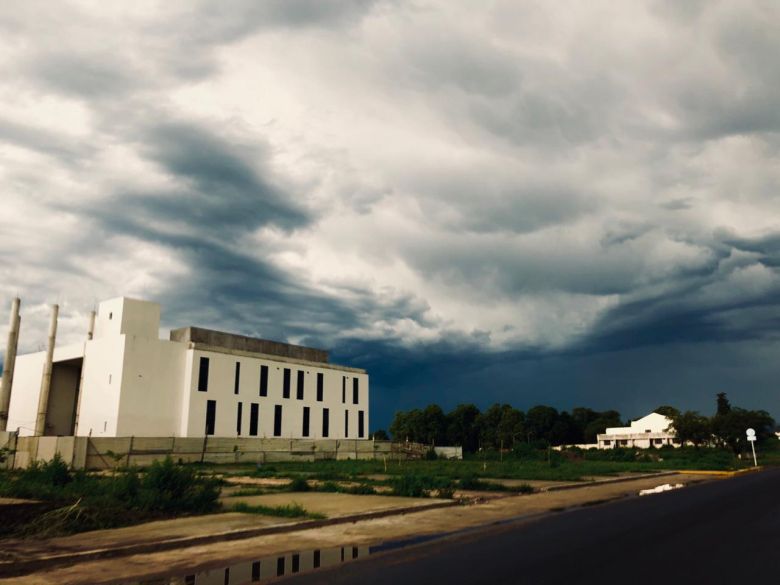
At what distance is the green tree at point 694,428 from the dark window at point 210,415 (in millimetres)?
67084

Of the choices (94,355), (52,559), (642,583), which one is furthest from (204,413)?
(642,583)

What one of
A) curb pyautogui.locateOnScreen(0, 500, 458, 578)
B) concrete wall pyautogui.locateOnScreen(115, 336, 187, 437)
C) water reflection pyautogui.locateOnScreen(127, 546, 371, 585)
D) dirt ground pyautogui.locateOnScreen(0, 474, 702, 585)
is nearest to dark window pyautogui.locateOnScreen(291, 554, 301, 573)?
water reflection pyautogui.locateOnScreen(127, 546, 371, 585)

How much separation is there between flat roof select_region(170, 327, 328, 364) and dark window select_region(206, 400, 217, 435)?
6.15 metres

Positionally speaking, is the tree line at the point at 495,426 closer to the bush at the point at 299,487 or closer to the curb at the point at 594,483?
the curb at the point at 594,483

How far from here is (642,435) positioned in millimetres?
129625

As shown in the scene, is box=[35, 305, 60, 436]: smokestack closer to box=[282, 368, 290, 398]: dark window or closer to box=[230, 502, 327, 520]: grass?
box=[282, 368, 290, 398]: dark window

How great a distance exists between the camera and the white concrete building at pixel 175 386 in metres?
58.7

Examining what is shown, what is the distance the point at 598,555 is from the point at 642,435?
132 meters

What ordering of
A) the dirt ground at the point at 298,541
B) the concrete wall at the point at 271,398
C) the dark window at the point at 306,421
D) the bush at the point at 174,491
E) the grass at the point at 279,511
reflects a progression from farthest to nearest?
1. the dark window at the point at 306,421
2. the concrete wall at the point at 271,398
3. the bush at the point at 174,491
4. the grass at the point at 279,511
5. the dirt ground at the point at 298,541

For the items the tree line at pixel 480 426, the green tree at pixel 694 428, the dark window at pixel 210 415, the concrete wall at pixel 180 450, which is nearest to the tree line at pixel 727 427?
the green tree at pixel 694 428

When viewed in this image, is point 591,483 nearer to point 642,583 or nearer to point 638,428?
point 642,583

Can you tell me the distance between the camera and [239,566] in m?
10.2

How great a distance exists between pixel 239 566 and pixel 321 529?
4.36 meters

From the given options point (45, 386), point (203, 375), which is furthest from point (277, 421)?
point (45, 386)
